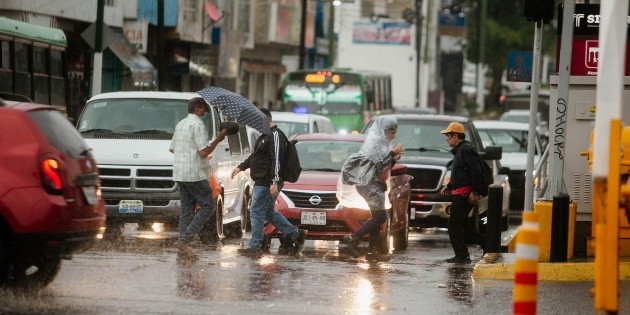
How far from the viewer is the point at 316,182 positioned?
19.3 metres

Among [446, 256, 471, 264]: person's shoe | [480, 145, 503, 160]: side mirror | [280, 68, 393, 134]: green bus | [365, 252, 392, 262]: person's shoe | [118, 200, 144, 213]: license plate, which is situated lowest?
[280, 68, 393, 134]: green bus

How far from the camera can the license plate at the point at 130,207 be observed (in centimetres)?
1905

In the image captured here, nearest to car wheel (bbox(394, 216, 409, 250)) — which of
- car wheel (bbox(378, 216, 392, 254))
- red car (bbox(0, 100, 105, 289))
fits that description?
car wheel (bbox(378, 216, 392, 254))

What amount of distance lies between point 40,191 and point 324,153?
367 inches

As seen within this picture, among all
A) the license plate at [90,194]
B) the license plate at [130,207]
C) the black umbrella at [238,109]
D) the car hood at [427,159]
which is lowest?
the license plate at [130,207]

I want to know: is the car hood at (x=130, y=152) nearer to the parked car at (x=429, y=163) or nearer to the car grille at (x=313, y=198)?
the car grille at (x=313, y=198)

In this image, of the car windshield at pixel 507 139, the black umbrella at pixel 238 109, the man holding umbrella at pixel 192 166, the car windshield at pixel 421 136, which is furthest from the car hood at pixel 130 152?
the car windshield at pixel 507 139

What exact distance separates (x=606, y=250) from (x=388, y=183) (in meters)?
10.8

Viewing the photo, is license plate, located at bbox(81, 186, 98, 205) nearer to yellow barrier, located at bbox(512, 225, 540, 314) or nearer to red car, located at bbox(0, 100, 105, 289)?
red car, located at bbox(0, 100, 105, 289)

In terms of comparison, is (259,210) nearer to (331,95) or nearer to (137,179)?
(137,179)

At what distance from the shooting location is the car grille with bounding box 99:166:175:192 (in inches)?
757

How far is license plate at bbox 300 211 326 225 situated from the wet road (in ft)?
3.64

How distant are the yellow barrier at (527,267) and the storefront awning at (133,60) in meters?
33.0

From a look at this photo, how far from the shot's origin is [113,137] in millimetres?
19922
